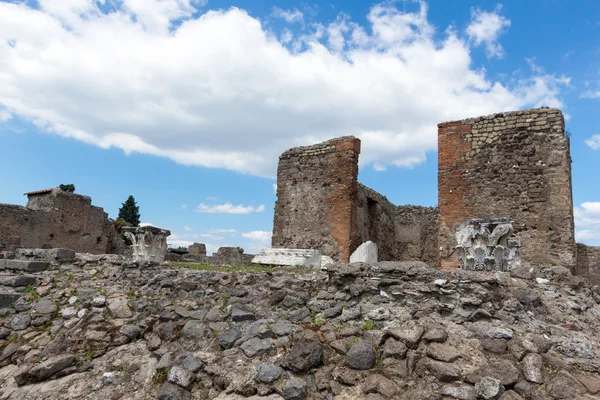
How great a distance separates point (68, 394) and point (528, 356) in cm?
525

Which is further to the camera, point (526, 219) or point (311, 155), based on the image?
point (311, 155)

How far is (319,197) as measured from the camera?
42.0ft

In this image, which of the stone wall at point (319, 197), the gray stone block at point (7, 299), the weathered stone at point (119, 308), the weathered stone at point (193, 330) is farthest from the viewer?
the stone wall at point (319, 197)

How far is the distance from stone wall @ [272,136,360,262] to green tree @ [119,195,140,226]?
3589 centimetres

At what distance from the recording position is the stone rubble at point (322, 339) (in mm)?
3887

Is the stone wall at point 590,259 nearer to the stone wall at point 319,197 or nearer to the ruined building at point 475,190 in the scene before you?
the ruined building at point 475,190

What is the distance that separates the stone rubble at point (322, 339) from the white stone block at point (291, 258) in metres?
2.96

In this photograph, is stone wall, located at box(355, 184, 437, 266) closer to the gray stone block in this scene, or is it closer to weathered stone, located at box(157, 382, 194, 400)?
the gray stone block

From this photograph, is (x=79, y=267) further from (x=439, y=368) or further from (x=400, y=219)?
(x=400, y=219)

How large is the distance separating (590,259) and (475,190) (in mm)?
9320

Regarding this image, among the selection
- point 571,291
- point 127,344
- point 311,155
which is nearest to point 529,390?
point 571,291

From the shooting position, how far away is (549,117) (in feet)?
30.8

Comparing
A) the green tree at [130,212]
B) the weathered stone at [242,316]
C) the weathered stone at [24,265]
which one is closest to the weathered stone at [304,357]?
Answer: the weathered stone at [242,316]

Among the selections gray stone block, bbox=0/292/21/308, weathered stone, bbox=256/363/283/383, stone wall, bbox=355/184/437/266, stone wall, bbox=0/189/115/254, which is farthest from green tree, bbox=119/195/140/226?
weathered stone, bbox=256/363/283/383
